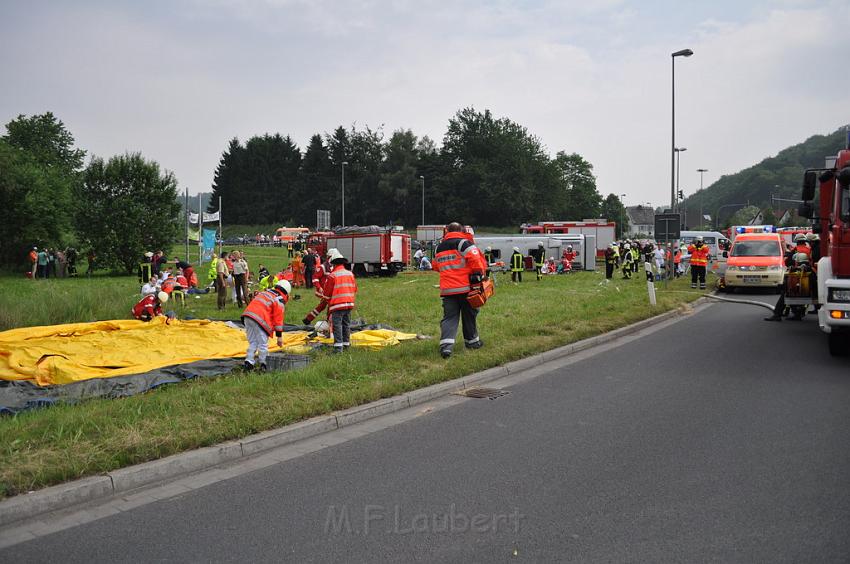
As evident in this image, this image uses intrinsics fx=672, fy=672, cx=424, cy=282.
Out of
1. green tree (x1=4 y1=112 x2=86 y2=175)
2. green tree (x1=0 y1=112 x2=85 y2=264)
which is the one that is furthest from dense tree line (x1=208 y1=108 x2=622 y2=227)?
green tree (x1=0 y1=112 x2=85 y2=264)

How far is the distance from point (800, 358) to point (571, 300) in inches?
351

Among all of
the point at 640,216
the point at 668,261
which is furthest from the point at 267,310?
the point at 640,216

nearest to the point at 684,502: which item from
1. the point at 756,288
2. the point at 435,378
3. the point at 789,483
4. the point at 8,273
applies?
the point at 789,483

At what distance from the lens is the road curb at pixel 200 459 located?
14.7 ft

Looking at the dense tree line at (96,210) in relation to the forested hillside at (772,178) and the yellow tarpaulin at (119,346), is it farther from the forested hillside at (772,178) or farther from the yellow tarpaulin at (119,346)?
the forested hillside at (772,178)

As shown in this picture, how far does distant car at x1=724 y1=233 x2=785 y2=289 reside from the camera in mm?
22266

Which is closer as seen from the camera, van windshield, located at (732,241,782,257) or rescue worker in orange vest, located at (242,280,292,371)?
rescue worker in orange vest, located at (242,280,292,371)

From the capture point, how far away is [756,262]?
22531 mm

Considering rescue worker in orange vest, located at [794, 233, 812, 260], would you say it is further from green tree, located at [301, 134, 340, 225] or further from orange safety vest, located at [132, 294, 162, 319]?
green tree, located at [301, 134, 340, 225]

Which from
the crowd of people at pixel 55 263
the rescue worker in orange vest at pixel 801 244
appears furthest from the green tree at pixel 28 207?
the rescue worker in orange vest at pixel 801 244

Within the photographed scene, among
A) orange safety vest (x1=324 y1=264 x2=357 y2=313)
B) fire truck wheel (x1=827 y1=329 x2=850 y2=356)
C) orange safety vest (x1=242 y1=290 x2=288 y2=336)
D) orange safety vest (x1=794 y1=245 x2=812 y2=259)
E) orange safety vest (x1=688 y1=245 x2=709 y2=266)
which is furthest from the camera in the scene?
orange safety vest (x1=688 y1=245 x2=709 y2=266)

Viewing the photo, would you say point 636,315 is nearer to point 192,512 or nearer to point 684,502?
point 684,502

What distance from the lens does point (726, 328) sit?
14.0m

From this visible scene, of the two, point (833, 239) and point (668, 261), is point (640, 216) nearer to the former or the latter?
point (668, 261)
